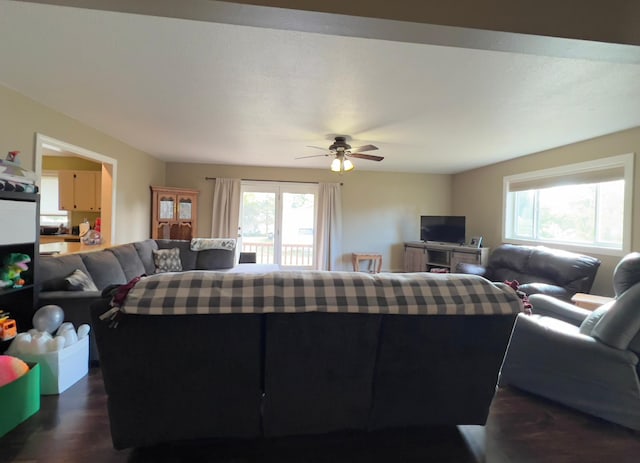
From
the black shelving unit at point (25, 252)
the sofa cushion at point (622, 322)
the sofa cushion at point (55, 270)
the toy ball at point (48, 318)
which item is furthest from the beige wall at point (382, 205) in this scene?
the sofa cushion at point (622, 322)

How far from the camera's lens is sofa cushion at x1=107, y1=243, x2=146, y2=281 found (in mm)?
3689

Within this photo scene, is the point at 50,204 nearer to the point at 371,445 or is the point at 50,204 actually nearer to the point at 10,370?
the point at 10,370

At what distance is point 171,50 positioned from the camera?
6.47 feet

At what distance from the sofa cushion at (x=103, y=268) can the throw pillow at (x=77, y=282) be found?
0.32 meters

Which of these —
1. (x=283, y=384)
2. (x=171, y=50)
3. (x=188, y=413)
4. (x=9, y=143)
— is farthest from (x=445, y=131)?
(x=9, y=143)

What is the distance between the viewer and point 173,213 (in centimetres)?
572

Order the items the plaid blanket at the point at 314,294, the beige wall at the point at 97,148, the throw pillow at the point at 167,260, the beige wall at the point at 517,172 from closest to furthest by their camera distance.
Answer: the plaid blanket at the point at 314,294
the beige wall at the point at 97,148
the beige wall at the point at 517,172
the throw pillow at the point at 167,260

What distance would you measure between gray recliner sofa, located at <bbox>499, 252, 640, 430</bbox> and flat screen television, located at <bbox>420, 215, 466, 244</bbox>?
373 cm

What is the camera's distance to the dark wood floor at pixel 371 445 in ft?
4.95

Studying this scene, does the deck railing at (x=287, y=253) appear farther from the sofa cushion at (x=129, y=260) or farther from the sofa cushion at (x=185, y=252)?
the sofa cushion at (x=129, y=260)

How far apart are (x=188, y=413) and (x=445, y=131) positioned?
363cm

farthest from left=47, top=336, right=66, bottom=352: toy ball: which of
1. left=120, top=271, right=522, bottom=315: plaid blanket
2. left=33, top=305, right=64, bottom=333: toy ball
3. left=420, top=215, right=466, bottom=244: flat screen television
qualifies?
left=420, top=215, right=466, bottom=244: flat screen television

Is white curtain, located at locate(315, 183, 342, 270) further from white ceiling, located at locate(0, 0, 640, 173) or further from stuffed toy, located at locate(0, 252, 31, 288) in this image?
stuffed toy, located at locate(0, 252, 31, 288)

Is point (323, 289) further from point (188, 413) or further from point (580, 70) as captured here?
point (580, 70)
